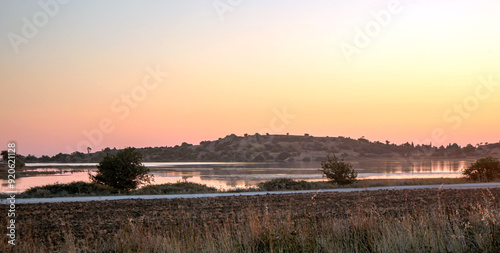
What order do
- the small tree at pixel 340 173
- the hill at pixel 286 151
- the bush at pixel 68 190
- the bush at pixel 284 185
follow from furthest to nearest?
the hill at pixel 286 151, the small tree at pixel 340 173, the bush at pixel 284 185, the bush at pixel 68 190

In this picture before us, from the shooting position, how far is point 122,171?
2536cm

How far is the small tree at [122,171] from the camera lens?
25406 mm

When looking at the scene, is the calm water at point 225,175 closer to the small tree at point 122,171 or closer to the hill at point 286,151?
the small tree at point 122,171

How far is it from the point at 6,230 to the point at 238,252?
6.47 metres

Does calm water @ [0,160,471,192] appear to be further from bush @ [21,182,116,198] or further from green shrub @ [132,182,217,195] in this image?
bush @ [21,182,116,198]

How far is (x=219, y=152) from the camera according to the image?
385ft

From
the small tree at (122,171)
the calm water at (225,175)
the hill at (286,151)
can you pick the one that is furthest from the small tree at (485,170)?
the hill at (286,151)

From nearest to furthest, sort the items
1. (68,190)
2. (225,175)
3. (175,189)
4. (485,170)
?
1. (68,190)
2. (175,189)
3. (485,170)
4. (225,175)

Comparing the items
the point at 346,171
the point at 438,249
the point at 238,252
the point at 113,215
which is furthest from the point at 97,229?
the point at 346,171

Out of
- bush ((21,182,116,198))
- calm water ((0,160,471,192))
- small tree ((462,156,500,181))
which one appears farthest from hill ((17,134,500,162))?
bush ((21,182,116,198))

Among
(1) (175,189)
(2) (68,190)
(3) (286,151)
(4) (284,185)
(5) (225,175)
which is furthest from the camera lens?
(3) (286,151)

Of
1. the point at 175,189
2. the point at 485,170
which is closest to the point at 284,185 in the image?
the point at 175,189

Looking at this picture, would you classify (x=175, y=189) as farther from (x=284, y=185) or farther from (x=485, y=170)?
(x=485, y=170)

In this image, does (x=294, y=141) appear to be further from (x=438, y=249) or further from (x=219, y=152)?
(x=438, y=249)
